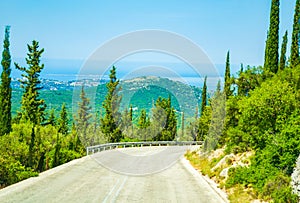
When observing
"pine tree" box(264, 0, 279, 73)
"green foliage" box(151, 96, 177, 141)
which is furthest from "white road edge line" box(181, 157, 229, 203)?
"green foliage" box(151, 96, 177, 141)

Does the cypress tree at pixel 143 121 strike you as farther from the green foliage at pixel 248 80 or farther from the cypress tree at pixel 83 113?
the green foliage at pixel 248 80

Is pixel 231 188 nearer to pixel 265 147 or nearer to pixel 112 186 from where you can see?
pixel 265 147

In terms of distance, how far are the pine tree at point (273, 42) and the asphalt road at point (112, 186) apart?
38.5 feet

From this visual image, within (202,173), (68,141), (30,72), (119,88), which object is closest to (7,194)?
(202,173)

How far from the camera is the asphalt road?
46.2 ft

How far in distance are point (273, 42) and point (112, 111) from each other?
101 ft

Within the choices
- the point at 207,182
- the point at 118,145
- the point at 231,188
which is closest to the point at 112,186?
the point at 207,182

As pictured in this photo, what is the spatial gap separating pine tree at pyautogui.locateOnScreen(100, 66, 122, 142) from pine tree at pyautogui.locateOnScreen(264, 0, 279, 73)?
95.8 ft

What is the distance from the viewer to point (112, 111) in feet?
186

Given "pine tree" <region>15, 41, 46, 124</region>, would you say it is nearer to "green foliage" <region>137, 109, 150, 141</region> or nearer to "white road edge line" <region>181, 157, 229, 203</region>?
"green foliage" <region>137, 109, 150, 141</region>

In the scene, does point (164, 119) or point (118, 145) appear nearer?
point (118, 145)

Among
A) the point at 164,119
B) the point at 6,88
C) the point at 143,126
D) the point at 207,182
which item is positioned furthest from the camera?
the point at 164,119

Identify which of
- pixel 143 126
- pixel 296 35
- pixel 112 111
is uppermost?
pixel 296 35

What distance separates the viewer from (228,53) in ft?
152
